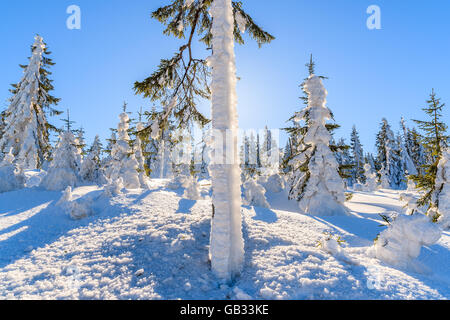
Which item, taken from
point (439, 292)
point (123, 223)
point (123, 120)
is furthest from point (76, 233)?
point (123, 120)

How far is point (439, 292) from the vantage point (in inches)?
126

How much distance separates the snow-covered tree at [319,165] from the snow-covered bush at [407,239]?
19.9 ft

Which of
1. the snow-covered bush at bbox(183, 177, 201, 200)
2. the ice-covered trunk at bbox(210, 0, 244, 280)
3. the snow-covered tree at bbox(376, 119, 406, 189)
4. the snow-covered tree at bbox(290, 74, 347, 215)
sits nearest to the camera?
the ice-covered trunk at bbox(210, 0, 244, 280)

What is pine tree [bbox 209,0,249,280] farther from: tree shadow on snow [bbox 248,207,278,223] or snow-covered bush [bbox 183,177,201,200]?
snow-covered bush [bbox 183,177,201,200]

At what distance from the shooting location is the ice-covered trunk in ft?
12.6

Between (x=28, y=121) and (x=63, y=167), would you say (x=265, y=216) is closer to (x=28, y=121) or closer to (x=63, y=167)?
(x=63, y=167)

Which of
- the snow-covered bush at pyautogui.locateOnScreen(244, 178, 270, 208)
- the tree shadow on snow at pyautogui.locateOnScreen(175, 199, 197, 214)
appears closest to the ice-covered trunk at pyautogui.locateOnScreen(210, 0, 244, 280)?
the tree shadow on snow at pyautogui.locateOnScreen(175, 199, 197, 214)

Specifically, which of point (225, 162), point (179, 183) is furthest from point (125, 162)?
point (225, 162)

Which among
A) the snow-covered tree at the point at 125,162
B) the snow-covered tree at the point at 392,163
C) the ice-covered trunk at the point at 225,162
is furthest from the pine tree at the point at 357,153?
the ice-covered trunk at the point at 225,162

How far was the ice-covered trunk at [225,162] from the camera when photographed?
3852mm

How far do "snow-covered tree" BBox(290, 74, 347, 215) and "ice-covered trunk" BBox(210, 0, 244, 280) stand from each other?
8.20m

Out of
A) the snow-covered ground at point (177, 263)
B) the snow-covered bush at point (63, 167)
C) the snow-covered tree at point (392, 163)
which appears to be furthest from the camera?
the snow-covered tree at point (392, 163)

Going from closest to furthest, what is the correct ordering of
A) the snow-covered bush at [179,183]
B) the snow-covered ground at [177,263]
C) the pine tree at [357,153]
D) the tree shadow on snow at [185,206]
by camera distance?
1. the snow-covered ground at [177,263]
2. the tree shadow on snow at [185,206]
3. the snow-covered bush at [179,183]
4. the pine tree at [357,153]

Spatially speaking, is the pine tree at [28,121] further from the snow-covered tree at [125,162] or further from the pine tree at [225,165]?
the pine tree at [225,165]
